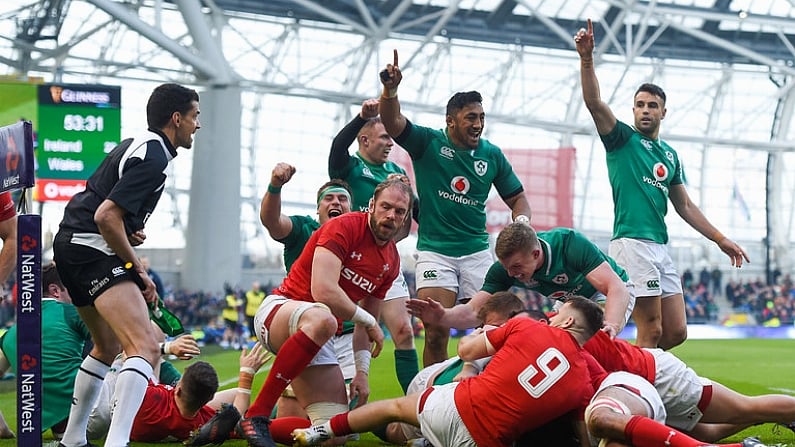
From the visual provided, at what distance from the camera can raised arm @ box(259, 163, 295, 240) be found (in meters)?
6.61

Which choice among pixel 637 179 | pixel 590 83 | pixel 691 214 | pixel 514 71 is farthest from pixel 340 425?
pixel 514 71

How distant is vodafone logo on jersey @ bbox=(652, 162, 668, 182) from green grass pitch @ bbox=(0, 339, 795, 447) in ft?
6.92

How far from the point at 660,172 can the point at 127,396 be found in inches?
187

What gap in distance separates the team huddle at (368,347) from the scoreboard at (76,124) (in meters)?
12.3

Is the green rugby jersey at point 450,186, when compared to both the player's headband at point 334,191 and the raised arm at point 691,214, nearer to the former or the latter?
the player's headband at point 334,191

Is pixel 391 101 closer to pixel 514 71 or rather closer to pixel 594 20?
pixel 594 20

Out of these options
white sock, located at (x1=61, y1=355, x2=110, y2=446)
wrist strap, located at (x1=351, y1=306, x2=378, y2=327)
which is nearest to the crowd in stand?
wrist strap, located at (x1=351, y1=306, x2=378, y2=327)

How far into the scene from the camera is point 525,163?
29.5 meters

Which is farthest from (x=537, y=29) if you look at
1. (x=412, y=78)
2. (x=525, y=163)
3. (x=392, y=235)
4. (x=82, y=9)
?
(x=392, y=235)

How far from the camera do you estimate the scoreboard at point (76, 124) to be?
18906 millimetres

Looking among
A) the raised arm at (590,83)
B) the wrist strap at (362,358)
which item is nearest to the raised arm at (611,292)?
the raised arm at (590,83)

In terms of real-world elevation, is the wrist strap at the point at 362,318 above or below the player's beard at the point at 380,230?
below

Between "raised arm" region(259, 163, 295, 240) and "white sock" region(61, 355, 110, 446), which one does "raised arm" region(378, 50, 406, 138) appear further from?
"white sock" region(61, 355, 110, 446)

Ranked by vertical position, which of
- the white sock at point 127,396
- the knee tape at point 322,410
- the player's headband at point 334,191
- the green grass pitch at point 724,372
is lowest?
the green grass pitch at point 724,372
